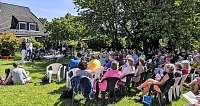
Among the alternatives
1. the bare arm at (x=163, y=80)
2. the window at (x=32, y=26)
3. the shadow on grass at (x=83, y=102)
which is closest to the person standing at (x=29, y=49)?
the shadow on grass at (x=83, y=102)

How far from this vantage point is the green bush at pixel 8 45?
37094mm

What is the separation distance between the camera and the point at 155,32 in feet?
97.1

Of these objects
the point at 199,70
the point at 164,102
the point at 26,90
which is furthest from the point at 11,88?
the point at 199,70

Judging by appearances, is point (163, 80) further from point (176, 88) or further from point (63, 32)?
point (63, 32)

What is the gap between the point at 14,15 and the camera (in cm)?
5634

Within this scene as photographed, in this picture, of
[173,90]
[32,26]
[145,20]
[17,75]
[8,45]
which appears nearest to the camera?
[173,90]

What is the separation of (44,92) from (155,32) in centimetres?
1563

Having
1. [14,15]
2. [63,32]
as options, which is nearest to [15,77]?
[63,32]

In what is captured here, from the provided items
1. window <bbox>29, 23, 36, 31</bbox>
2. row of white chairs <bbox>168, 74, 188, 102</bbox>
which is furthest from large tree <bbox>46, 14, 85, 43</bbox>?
row of white chairs <bbox>168, 74, 188, 102</bbox>

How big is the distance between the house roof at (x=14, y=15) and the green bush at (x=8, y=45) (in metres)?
14.6

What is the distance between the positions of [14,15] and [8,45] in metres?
19.7

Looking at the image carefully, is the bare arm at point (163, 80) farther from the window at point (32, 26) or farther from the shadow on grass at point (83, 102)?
the window at point (32, 26)

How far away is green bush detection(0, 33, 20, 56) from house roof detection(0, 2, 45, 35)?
14575 millimetres

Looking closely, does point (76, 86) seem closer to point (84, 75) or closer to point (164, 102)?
Result: point (84, 75)
